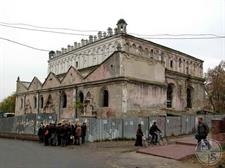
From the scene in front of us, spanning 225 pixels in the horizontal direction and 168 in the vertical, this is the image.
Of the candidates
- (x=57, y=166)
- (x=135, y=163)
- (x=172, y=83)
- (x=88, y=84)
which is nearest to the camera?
(x=57, y=166)

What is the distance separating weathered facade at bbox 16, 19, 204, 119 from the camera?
33.3 m

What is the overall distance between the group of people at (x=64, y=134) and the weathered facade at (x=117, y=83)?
7.19 meters

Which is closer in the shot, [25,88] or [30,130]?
[30,130]

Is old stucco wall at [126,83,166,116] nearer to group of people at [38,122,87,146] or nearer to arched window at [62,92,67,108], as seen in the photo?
group of people at [38,122,87,146]

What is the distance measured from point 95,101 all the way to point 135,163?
2017 cm

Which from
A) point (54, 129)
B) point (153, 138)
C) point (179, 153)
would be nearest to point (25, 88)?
point (54, 129)

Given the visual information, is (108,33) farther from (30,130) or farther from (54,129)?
(54,129)

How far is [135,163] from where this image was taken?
1566 cm

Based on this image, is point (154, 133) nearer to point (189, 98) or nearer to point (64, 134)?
point (64, 134)

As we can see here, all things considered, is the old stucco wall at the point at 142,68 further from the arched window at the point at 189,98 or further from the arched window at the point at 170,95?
the arched window at the point at 189,98

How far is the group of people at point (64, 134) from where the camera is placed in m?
25.5

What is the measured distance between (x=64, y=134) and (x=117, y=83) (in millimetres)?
8967

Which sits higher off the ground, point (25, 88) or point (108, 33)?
point (108, 33)

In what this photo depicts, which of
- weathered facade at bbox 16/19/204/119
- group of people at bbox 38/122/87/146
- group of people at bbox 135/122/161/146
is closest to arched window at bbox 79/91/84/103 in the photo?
weathered facade at bbox 16/19/204/119
